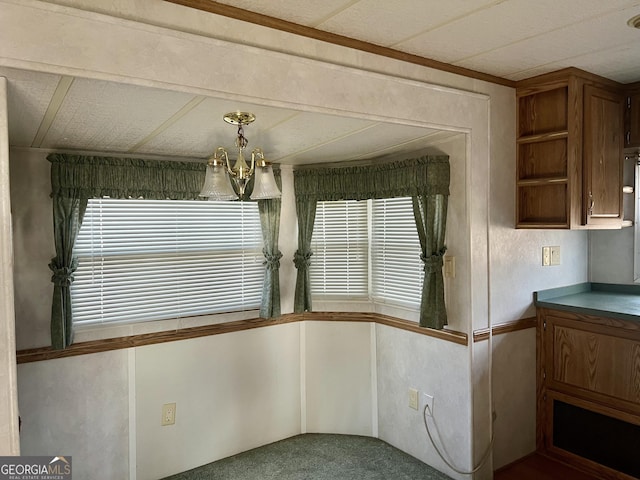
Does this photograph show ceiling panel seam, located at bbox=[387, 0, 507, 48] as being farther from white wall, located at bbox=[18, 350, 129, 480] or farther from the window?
white wall, located at bbox=[18, 350, 129, 480]

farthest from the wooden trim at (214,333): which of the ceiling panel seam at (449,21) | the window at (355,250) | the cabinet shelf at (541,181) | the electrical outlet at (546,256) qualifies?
the ceiling panel seam at (449,21)

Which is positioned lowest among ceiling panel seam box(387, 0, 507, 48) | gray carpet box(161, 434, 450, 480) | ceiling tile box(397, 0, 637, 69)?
gray carpet box(161, 434, 450, 480)

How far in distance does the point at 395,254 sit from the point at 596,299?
130cm

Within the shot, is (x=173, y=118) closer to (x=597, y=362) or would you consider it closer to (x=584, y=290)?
(x=597, y=362)

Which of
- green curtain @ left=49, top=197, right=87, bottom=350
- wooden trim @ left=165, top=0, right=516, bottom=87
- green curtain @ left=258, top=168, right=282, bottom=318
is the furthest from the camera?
green curtain @ left=258, top=168, right=282, bottom=318

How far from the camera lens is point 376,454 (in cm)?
287

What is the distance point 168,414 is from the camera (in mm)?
2664

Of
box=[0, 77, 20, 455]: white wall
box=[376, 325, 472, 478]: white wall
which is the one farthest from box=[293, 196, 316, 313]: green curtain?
box=[0, 77, 20, 455]: white wall

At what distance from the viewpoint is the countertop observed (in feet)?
7.97

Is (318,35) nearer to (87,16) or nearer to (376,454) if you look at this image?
(87,16)

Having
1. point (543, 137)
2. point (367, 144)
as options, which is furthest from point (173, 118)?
point (543, 137)

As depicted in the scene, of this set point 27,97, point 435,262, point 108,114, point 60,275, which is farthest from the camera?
point 435,262

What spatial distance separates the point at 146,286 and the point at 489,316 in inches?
80.8

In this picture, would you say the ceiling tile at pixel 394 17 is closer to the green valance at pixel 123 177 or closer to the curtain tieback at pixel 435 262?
→ the curtain tieback at pixel 435 262
